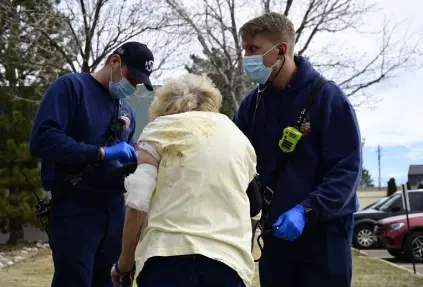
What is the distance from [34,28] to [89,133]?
10.5 m

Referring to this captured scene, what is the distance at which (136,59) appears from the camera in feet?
12.8

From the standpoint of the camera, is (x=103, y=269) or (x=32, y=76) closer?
(x=103, y=269)

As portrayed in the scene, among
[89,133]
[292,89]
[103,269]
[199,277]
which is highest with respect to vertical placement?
[292,89]

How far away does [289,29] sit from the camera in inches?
131

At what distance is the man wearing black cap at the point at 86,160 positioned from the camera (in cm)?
353

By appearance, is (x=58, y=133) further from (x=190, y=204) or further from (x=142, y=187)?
(x=190, y=204)

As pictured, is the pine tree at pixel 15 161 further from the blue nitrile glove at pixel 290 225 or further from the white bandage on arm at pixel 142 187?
the white bandage on arm at pixel 142 187

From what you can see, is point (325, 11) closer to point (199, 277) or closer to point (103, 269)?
point (103, 269)

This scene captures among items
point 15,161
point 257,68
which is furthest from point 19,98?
point 257,68

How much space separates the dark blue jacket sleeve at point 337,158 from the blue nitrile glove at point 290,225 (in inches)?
3.5

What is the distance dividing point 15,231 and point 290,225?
A: 15.7m

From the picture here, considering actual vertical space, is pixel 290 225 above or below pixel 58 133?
below

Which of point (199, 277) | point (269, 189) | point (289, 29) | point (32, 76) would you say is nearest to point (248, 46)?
point (289, 29)

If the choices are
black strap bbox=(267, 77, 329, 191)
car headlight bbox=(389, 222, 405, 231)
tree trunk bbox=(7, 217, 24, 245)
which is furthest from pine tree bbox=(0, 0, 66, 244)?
black strap bbox=(267, 77, 329, 191)
